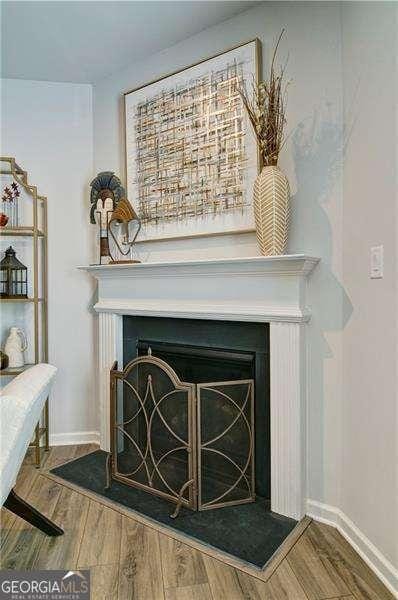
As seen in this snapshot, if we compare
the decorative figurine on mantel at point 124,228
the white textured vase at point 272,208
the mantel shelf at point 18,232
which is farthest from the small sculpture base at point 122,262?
the white textured vase at point 272,208

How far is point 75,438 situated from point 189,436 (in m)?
1.27

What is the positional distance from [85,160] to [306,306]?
190cm

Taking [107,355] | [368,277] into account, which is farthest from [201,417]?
[368,277]

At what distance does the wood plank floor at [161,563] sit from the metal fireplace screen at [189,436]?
26 centimetres

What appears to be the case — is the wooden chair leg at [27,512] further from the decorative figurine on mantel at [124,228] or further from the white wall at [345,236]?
the decorative figurine on mantel at [124,228]

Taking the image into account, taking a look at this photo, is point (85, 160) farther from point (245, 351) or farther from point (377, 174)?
point (377, 174)

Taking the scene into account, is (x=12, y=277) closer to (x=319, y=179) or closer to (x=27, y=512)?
(x=27, y=512)

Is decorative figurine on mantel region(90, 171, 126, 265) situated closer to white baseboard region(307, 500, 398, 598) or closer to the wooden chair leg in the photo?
the wooden chair leg

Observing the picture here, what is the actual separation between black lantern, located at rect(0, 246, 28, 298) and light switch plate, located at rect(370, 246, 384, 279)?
6.95 ft

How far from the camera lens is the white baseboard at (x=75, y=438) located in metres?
2.76

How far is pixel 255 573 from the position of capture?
1490 millimetres

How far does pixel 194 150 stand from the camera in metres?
2.25

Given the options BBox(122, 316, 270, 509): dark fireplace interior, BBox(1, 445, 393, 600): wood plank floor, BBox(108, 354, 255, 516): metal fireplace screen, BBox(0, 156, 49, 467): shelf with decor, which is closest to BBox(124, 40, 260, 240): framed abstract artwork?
BBox(122, 316, 270, 509): dark fireplace interior

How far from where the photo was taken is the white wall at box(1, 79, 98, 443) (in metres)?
2.71
